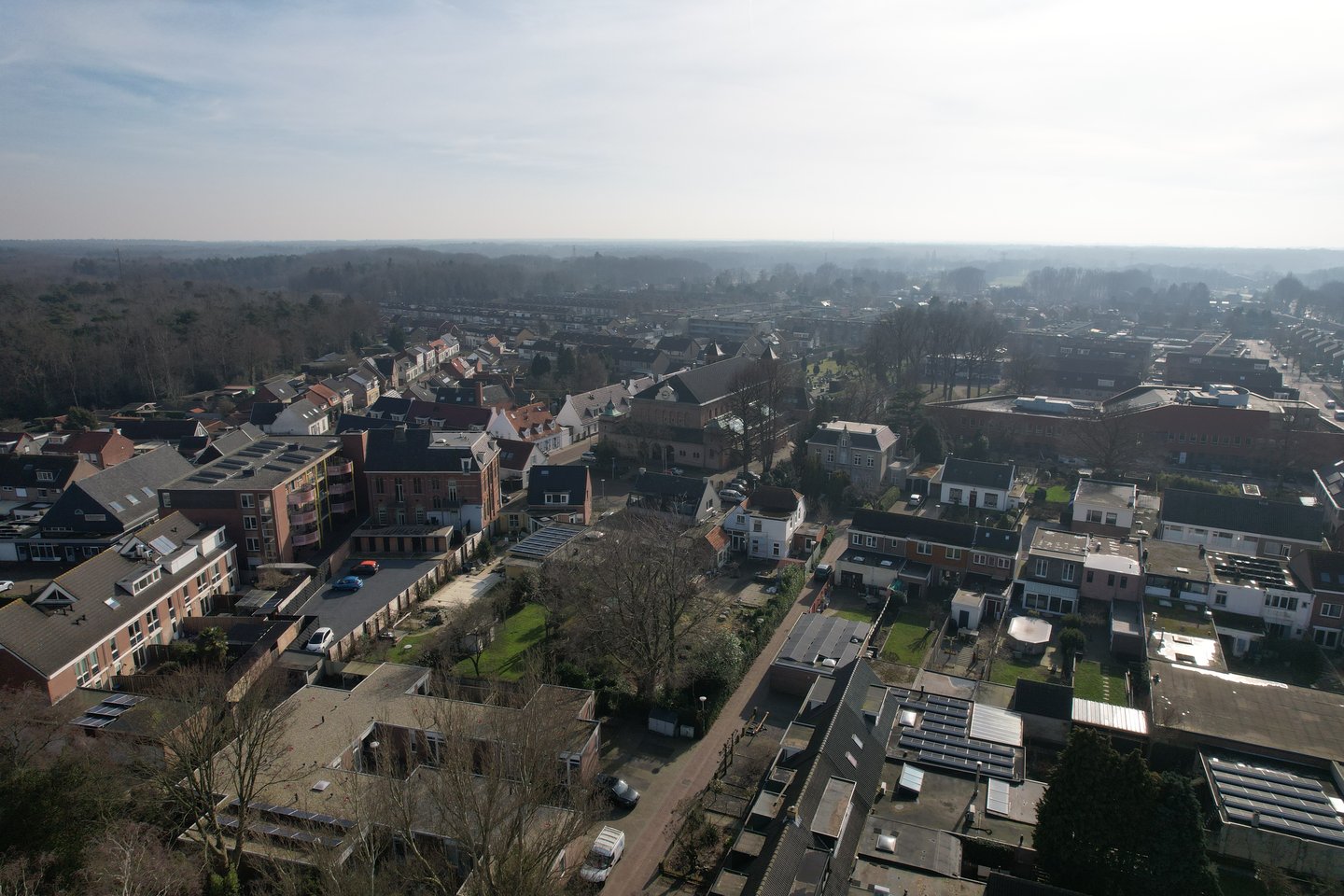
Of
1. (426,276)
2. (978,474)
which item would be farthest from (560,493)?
(426,276)

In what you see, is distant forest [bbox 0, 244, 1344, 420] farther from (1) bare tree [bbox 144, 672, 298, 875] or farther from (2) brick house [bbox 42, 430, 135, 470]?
(1) bare tree [bbox 144, 672, 298, 875]

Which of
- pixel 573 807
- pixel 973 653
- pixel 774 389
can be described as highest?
pixel 774 389

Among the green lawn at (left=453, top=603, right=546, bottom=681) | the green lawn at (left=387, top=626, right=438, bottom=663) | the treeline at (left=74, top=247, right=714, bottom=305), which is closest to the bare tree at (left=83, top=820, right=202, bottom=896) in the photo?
the green lawn at (left=453, top=603, right=546, bottom=681)

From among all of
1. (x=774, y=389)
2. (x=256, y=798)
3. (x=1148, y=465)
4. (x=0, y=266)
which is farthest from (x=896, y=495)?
(x=0, y=266)

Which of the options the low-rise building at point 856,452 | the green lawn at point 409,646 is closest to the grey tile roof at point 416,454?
the green lawn at point 409,646

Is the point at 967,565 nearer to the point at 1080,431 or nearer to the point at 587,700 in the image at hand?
the point at 587,700

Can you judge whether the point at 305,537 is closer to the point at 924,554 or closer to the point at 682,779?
the point at 682,779
